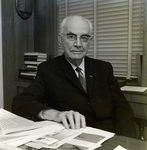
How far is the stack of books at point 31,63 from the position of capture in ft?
3.81

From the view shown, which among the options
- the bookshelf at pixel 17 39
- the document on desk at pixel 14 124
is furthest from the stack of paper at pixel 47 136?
the bookshelf at pixel 17 39

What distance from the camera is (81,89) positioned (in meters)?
0.99

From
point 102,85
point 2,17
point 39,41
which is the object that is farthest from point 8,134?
point 2,17

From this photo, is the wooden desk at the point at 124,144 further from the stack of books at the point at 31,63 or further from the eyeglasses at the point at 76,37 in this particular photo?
the stack of books at the point at 31,63

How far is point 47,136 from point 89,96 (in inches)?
17.3

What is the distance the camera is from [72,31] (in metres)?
0.98

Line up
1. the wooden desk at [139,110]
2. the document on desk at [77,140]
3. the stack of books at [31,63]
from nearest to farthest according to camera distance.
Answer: the document on desk at [77,140]
the wooden desk at [139,110]
the stack of books at [31,63]

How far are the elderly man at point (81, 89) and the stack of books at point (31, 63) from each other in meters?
0.13

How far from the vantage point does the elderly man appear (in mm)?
980

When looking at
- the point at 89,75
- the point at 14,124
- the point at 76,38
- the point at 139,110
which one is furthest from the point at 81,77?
the point at 14,124

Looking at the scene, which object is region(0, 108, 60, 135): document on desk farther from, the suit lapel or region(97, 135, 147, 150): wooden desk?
the suit lapel

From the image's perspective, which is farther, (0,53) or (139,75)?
(0,53)

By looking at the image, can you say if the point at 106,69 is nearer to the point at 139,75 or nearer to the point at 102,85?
the point at 102,85

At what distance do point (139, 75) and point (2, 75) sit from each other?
2.69 ft
